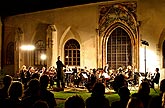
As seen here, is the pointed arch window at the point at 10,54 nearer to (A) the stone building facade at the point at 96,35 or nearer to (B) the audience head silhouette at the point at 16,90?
(A) the stone building facade at the point at 96,35

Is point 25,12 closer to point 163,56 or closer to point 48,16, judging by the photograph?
point 48,16

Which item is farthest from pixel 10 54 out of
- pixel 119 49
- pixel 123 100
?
pixel 123 100

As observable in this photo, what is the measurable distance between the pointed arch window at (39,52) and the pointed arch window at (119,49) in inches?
212

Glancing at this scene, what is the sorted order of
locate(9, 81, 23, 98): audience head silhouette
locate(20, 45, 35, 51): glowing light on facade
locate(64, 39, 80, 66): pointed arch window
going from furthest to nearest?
1. locate(20, 45, 35, 51): glowing light on facade
2. locate(64, 39, 80, 66): pointed arch window
3. locate(9, 81, 23, 98): audience head silhouette

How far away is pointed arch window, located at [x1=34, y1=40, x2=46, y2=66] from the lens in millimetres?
23141

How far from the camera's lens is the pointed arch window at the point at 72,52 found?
21.8m

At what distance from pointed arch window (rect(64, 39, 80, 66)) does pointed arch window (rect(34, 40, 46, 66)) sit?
2017 mm

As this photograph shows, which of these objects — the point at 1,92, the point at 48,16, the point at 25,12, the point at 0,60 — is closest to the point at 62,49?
the point at 48,16

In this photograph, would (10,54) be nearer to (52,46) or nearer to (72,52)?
(52,46)

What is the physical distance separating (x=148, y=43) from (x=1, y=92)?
14759 millimetres

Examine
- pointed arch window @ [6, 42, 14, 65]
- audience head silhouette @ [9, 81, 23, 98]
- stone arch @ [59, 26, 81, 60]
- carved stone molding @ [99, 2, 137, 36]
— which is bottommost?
audience head silhouette @ [9, 81, 23, 98]

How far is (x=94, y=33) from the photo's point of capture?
20.8 metres

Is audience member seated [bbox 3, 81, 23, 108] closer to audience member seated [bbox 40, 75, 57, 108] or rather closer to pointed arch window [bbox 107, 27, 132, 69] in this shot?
audience member seated [bbox 40, 75, 57, 108]

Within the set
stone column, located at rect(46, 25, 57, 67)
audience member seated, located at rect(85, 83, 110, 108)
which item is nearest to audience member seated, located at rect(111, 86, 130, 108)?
audience member seated, located at rect(85, 83, 110, 108)
